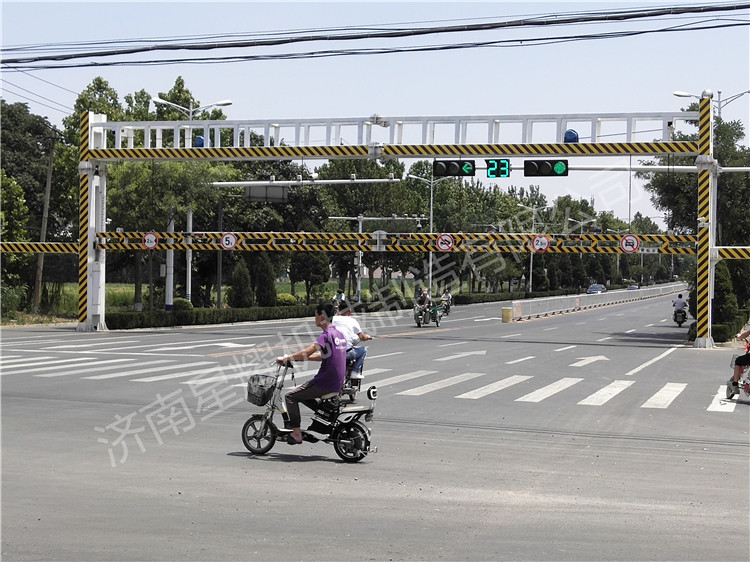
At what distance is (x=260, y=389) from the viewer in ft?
37.4

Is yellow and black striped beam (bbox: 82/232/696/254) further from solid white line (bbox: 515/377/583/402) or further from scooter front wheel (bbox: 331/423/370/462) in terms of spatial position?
scooter front wheel (bbox: 331/423/370/462)

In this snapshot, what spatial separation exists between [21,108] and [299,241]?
179 feet

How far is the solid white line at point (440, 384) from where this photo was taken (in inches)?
745

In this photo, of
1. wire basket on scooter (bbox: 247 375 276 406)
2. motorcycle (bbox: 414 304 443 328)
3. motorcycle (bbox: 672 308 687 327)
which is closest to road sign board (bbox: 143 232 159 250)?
motorcycle (bbox: 414 304 443 328)

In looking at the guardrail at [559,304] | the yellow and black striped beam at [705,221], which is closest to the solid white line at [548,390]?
the yellow and black striped beam at [705,221]

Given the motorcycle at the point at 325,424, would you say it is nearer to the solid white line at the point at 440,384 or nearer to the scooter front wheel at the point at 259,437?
the scooter front wheel at the point at 259,437

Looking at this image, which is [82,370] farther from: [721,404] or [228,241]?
[228,241]

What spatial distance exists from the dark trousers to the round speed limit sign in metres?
30.1

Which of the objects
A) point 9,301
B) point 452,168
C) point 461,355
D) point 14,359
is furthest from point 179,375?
point 9,301

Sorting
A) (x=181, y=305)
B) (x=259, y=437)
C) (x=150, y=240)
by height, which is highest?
(x=150, y=240)

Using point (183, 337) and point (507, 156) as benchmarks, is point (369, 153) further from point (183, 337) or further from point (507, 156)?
point (183, 337)

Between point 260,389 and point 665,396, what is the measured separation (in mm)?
10694

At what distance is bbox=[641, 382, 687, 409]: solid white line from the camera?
1791cm

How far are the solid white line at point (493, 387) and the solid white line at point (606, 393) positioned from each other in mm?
1922
